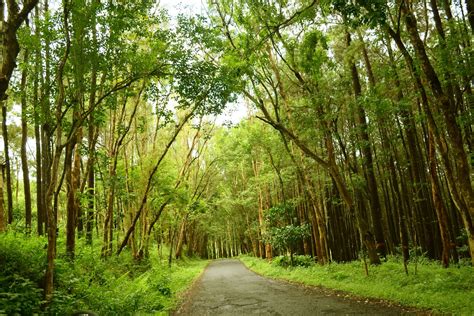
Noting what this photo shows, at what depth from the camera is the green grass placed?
292 inches

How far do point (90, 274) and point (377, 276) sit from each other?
30.1 feet

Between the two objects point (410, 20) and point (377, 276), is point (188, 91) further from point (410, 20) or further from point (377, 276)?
point (377, 276)

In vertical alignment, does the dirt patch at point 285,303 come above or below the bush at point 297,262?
above

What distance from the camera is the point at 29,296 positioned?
6332 millimetres

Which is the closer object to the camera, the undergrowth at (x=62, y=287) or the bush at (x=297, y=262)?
the undergrowth at (x=62, y=287)

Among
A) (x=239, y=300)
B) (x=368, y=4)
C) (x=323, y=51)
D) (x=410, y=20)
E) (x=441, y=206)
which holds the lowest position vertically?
(x=239, y=300)

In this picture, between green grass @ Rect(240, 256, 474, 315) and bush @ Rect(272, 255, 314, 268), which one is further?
bush @ Rect(272, 255, 314, 268)

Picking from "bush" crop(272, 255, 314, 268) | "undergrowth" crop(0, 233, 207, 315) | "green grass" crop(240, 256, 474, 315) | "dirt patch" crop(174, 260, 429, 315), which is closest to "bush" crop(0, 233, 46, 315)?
"undergrowth" crop(0, 233, 207, 315)

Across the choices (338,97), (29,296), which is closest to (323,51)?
(338,97)

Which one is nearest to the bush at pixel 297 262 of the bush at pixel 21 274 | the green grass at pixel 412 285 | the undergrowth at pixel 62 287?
the green grass at pixel 412 285

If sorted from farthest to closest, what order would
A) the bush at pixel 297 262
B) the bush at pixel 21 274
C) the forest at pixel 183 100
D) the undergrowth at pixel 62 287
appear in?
1. the bush at pixel 297 262
2. the forest at pixel 183 100
3. the undergrowth at pixel 62 287
4. the bush at pixel 21 274

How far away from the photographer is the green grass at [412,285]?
743 cm

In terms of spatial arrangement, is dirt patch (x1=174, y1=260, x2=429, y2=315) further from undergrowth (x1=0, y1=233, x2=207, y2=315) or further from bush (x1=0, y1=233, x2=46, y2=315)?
bush (x1=0, y1=233, x2=46, y2=315)

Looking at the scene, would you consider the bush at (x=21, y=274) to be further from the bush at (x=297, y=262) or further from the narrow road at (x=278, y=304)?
the bush at (x=297, y=262)
